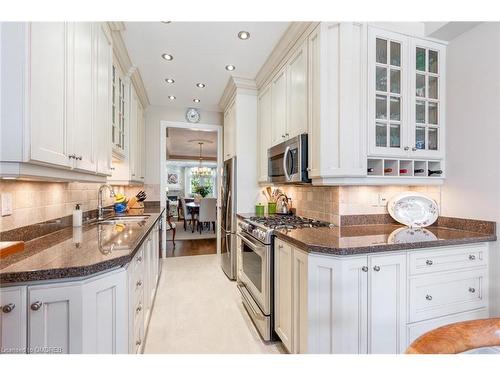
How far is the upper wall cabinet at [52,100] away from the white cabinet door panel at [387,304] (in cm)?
179

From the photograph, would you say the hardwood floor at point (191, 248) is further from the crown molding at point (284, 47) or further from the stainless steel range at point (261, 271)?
the crown molding at point (284, 47)

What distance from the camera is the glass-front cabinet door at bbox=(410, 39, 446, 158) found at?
6.40ft

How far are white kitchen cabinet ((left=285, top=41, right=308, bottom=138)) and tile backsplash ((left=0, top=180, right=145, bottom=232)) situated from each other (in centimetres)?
200

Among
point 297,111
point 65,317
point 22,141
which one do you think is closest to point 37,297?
point 65,317

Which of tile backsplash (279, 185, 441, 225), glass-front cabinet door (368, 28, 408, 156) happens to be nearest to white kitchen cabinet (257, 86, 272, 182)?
tile backsplash (279, 185, 441, 225)

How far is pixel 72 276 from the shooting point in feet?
3.20

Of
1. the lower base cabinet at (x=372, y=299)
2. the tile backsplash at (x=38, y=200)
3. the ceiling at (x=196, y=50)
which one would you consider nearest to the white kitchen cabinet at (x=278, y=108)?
the ceiling at (x=196, y=50)

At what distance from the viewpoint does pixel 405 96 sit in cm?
191

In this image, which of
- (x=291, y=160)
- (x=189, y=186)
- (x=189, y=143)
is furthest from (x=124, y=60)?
(x=189, y=186)

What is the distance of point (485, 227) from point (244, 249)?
1.96 meters

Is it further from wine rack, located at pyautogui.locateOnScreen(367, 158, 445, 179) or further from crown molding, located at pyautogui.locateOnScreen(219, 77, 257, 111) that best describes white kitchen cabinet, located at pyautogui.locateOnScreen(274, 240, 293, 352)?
crown molding, located at pyautogui.locateOnScreen(219, 77, 257, 111)

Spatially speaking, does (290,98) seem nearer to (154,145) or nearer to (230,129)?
(230,129)

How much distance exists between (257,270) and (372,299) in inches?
37.4

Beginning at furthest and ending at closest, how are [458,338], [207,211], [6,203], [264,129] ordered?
[207,211] < [264,129] < [6,203] < [458,338]
